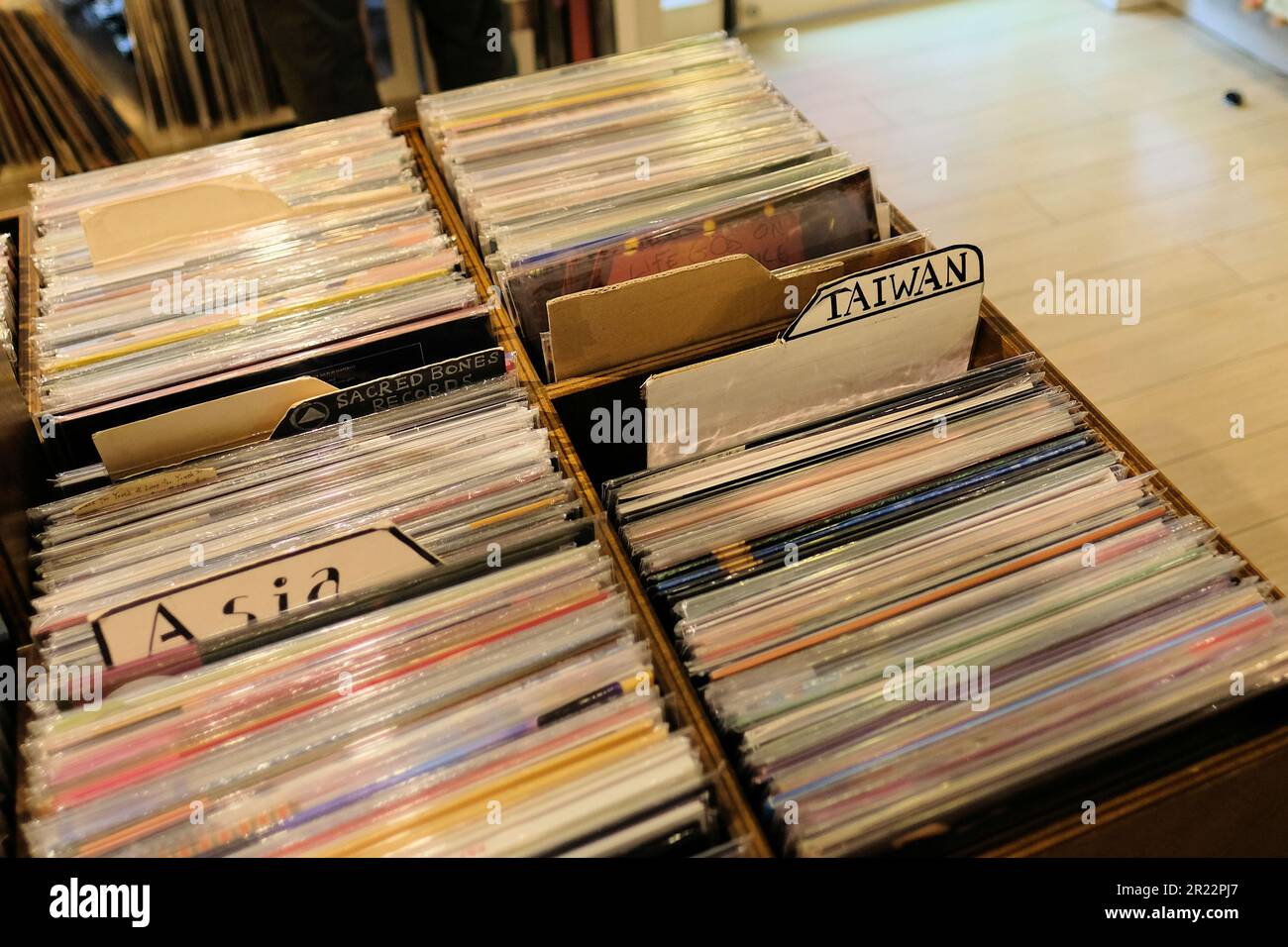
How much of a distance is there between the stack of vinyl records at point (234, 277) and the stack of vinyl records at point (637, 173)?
3.0 inches

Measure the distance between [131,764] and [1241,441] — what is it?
2.00 meters

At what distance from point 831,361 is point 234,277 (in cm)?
69

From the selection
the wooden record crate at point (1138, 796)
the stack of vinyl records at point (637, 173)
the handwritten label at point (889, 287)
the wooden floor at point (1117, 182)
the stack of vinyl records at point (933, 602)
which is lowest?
the wooden floor at point (1117, 182)

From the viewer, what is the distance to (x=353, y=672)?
864 millimetres

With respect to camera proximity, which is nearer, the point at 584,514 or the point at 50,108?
the point at 584,514

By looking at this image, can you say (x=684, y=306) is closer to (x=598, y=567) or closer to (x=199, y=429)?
(x=598, y=567)

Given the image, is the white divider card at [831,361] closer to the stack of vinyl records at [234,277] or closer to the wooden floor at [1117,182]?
the stack of vinyl records at [234,277]

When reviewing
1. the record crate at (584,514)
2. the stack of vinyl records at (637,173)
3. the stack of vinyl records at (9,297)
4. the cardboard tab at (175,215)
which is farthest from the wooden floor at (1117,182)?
the stack of vinyl records at (9,297)

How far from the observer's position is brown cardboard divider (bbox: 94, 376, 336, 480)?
106 cm

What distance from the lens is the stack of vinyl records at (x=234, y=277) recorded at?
3.69ft

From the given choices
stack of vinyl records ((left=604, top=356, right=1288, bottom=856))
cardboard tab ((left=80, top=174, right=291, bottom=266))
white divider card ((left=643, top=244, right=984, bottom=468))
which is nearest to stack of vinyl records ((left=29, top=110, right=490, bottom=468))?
cardboard tab ((left=80, top=174, right=291, bottom=266))

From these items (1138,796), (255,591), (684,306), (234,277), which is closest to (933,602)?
(1138,796)

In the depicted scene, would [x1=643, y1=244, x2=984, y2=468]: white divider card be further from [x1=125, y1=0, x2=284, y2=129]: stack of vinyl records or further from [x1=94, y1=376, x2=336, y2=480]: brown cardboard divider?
[x1=125, y1=0, x2=284, y2=129]: stack of vinyl records
